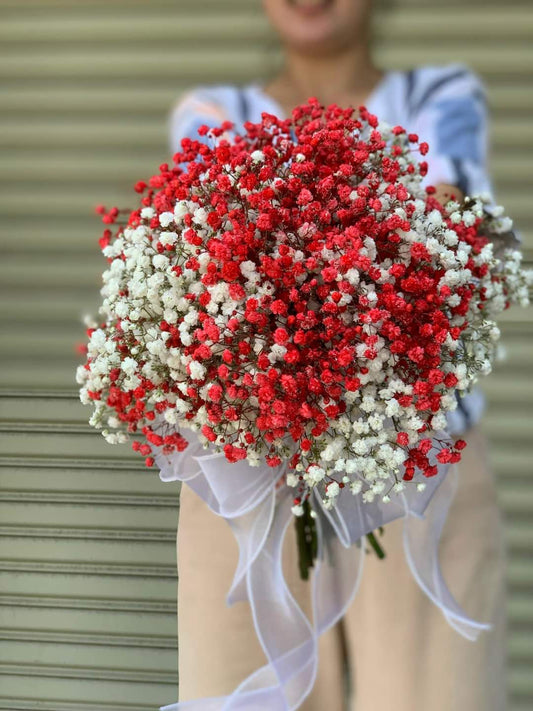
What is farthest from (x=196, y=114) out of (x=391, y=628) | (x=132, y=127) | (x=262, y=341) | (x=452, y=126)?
(x=391, y=628)

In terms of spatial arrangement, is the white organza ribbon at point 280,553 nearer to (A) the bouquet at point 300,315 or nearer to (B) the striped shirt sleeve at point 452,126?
→ (A) the bouquet at point 300,315

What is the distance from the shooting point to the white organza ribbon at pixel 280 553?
3.96 feet

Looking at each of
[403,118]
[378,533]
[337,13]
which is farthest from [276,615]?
[337,13]

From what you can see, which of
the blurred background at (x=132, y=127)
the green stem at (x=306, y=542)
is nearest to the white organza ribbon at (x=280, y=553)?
the green stem at (x=306, y=542)

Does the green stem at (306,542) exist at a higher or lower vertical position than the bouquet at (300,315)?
lower

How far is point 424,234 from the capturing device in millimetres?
1041

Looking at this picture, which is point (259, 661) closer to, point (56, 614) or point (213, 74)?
point (56, 614)

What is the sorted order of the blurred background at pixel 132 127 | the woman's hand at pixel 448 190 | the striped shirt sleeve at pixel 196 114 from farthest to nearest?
1. the blurred background at pixel 132 127
2. the striped shirt sleeve at pixel 196 114
3. the woman's hand at pixel 448 190

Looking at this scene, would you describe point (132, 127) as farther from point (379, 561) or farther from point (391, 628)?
point (391, 628)

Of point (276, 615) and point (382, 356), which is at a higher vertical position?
point (382, 356)

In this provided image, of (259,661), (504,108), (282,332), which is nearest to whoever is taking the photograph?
(282,332)

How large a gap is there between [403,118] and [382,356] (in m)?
1.06

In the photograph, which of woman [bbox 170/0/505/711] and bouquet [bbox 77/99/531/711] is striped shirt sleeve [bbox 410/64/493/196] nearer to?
woman [bbox 170/0/505/711]

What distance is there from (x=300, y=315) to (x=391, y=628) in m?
0.90
